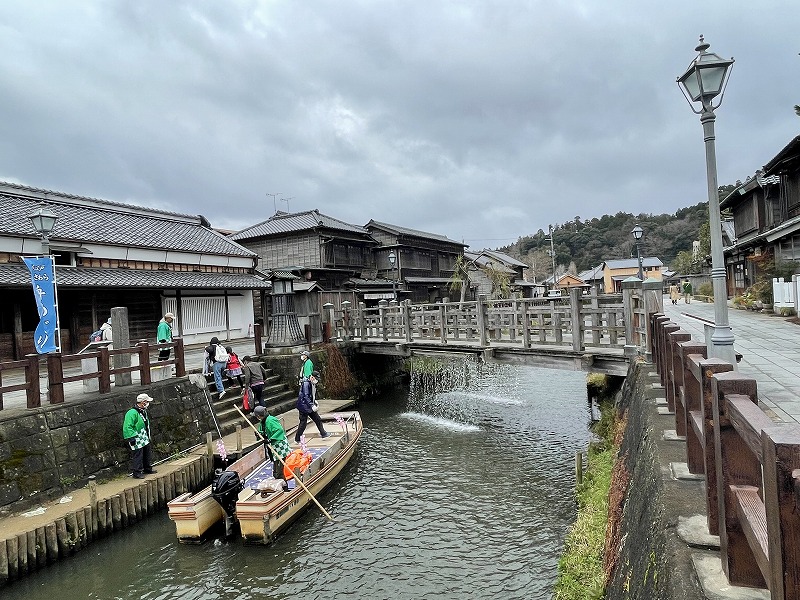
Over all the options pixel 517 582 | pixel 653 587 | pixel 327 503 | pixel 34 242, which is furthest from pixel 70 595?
pixel 34 242

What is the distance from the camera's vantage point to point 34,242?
52.4ft

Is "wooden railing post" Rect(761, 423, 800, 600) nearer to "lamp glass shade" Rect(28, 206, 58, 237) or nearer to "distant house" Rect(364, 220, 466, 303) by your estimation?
"lamp glass shade" Rect(28, 206, 58, 237)

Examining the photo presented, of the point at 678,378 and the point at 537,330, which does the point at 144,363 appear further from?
the point at 678,378

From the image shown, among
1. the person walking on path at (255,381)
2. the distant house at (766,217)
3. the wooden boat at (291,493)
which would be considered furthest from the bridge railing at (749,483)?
the distant house at (766,217)

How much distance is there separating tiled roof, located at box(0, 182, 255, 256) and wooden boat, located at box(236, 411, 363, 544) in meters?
12.6

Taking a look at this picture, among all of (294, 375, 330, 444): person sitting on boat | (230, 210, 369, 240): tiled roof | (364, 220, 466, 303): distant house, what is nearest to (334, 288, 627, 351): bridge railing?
(294, 375, 330, 444): person sitting on boat

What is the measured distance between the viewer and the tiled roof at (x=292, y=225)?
1347 inches

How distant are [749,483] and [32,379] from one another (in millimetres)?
11789

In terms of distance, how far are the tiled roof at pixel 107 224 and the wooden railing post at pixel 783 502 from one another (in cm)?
1964

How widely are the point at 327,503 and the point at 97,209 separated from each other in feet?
63.9

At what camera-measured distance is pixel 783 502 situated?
1778 mm

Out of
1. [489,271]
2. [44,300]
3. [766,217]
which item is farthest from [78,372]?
[489,271]

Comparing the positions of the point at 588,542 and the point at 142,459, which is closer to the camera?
the point at 588,542

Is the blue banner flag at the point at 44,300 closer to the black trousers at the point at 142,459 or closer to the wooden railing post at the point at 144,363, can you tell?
the wooden railing post at the point at 144,363
